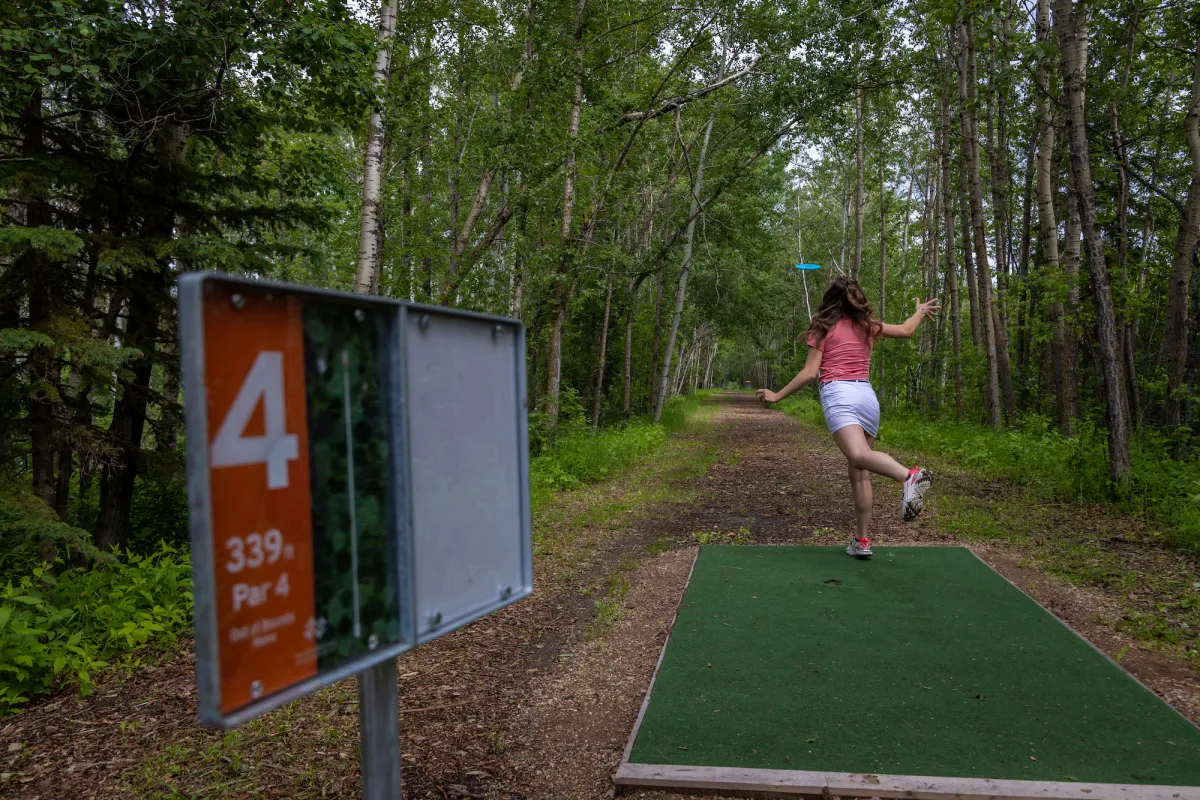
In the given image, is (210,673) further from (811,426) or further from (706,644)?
(811,426)

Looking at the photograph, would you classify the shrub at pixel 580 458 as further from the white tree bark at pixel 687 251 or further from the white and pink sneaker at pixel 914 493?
the white tree bark at pixel 687 251

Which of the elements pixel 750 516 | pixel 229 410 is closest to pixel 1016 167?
pixel 750 516

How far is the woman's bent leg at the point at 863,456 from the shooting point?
4.95 meters

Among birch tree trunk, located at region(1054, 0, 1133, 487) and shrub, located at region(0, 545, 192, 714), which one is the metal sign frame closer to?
shrub, located at region(0, 545, 192, 714)

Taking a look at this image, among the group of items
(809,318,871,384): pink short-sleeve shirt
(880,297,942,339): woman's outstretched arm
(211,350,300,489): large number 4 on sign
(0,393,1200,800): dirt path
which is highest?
(880,297,942,339): woman's outstretched arm

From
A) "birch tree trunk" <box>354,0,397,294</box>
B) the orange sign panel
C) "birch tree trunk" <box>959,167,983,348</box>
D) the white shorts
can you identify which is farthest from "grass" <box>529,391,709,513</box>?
"birch tree trunk" <box>959,167,983,348</box>

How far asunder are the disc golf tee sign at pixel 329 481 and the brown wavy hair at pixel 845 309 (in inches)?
154

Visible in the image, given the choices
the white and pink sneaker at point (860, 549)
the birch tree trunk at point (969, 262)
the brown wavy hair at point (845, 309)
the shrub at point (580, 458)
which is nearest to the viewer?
the brown wavy hair at point (845, 309)

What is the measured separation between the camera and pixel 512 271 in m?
14.6

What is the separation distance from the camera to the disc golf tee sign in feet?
3.69

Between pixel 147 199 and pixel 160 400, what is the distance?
155 cm

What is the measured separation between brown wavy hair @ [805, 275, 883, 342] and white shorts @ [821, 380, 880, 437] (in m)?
0.39

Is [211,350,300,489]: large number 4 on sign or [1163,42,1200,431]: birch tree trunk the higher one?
[1163,42,1200,431]: birch tree trunk

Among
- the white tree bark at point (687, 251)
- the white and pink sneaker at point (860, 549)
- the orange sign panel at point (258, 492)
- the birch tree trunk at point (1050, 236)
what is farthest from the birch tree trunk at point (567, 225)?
the orange sign panel at point (258, 492)
